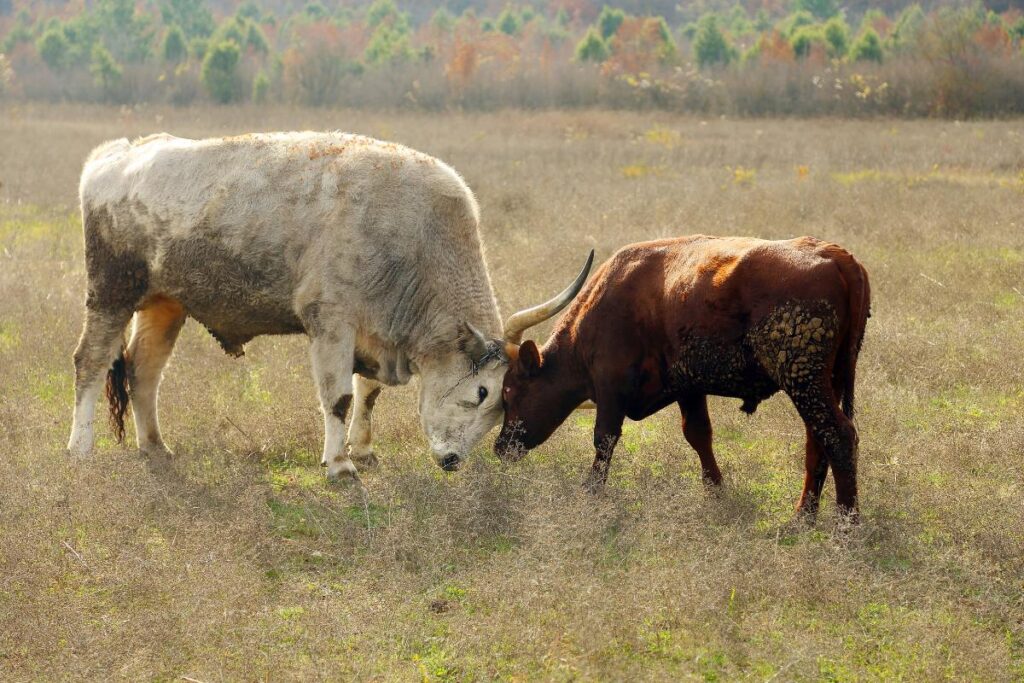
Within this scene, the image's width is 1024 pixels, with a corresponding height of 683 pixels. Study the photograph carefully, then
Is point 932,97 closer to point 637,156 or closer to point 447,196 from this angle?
point 637,156

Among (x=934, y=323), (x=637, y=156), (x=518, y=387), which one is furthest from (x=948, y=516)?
(x=637, y=156)

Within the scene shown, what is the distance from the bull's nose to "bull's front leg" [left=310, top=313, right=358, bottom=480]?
525 mm

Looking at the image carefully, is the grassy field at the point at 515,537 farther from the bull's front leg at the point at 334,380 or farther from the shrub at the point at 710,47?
the shrub at the point at 710,47

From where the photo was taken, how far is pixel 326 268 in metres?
6.79

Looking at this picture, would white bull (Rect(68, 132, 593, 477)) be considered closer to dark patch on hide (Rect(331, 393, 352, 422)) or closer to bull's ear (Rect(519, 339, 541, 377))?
dark patch on hide (Rect(331, 393, 352, 422))

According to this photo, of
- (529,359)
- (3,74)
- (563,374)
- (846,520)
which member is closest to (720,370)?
(846,520)

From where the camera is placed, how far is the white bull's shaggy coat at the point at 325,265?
22.5ft

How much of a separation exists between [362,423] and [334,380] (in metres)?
0.80

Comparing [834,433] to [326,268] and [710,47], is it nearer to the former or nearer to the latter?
[326,268]

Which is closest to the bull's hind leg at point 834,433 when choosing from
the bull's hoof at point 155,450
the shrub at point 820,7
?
the bull's hoof at point 155,450

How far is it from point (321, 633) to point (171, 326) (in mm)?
3622

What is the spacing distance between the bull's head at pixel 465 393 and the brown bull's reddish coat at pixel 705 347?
0.32ft

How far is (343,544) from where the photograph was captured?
583cm

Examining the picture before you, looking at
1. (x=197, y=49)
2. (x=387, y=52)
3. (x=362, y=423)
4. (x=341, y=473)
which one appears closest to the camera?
(x=341, y=473)
